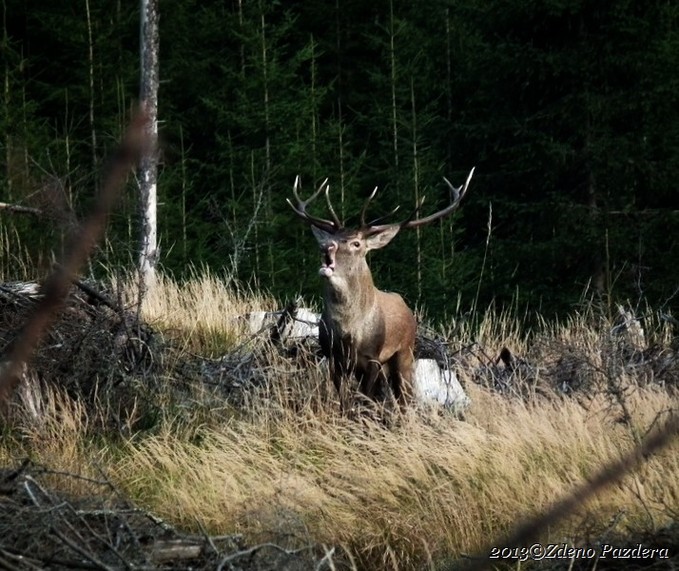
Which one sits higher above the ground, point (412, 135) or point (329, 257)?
point (329, 257)

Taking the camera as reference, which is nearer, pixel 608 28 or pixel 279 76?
pixel 608 28

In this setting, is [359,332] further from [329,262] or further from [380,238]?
[380,238]

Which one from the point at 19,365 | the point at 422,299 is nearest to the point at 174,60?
the point at 422,299

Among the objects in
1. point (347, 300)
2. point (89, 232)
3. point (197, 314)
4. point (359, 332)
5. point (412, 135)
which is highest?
point (89, 232)

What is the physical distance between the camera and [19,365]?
785mm

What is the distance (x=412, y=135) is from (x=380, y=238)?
12.6 m

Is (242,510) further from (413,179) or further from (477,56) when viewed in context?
(413,179)

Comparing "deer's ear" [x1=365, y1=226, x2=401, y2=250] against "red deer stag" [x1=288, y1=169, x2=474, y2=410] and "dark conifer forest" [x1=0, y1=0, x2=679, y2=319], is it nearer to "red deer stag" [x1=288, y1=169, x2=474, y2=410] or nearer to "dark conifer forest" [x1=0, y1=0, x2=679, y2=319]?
"red deer stag" [x1=288, y1=169, x2=474, y2=410]

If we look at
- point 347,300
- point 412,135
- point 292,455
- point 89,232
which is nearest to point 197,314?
point 347,300

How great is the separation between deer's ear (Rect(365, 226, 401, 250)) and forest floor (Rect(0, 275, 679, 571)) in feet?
3.14

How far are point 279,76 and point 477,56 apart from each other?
4439 mm

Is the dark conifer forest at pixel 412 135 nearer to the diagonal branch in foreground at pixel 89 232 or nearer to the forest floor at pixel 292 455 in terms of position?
the forest floor at pixel 292 455

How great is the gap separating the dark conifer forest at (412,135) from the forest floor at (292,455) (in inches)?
138

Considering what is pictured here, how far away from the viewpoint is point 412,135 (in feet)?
67.0
